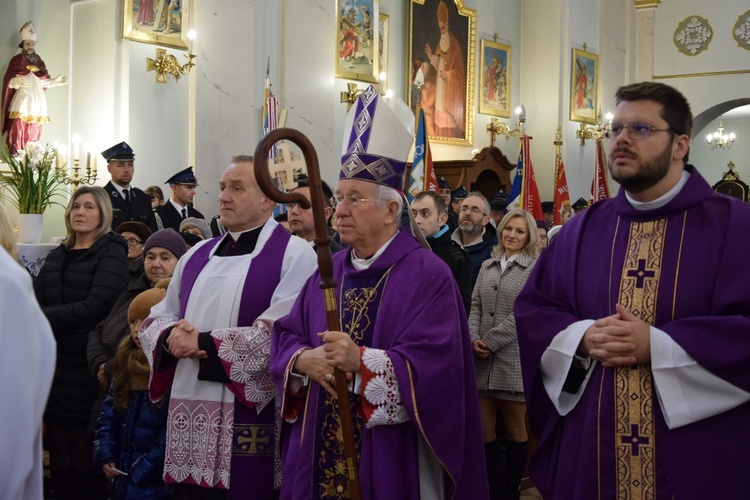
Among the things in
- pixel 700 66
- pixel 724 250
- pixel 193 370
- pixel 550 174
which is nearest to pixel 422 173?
pixel 193 370

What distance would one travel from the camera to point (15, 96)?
9586 millimetres

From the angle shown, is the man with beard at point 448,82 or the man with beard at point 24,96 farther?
the man with beard at point 448,82

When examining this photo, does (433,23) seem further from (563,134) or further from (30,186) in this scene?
(30,186)

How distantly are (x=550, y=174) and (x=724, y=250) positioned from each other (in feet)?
50.6

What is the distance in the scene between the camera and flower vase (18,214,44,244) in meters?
7.51

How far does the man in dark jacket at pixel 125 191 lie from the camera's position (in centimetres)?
841

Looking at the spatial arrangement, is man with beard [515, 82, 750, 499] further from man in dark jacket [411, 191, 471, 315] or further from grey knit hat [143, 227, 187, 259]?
grey knit hat [143, 227, 187, 259]

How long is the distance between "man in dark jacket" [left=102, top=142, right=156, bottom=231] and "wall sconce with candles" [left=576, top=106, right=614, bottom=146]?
11.9 metres

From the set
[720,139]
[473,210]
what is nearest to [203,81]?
[473,210]

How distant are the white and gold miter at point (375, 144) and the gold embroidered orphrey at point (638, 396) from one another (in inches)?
38.3

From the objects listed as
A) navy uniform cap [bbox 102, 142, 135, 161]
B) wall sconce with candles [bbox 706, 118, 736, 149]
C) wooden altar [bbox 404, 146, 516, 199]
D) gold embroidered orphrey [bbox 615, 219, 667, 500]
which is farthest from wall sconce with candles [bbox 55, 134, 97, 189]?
wall sconce with candles [bbox 706, 118, 736, 149]

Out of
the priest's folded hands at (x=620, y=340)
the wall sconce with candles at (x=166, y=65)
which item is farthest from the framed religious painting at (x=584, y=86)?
the priest's folded hands at (x=620, y=340)

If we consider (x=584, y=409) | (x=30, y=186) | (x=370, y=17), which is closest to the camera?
(x=584, y=409)

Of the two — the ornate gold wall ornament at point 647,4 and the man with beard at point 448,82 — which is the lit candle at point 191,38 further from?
the ornate gold wall ornament at point 647,4
